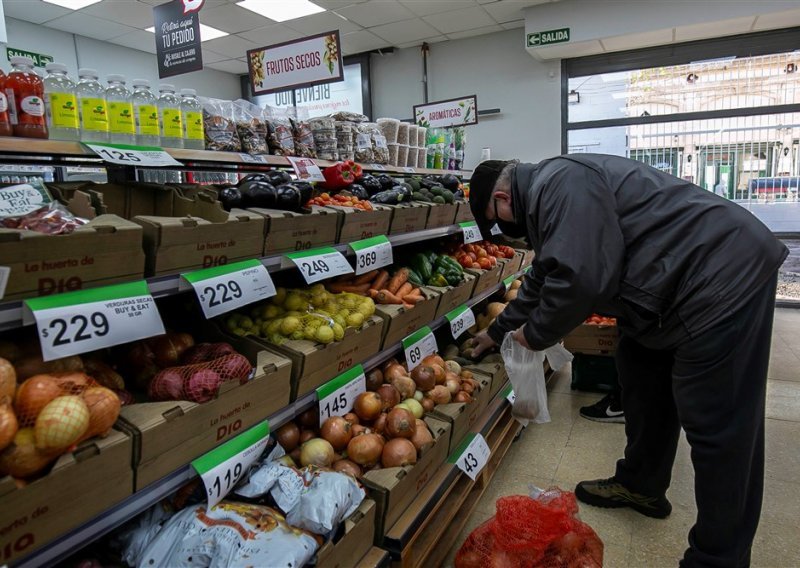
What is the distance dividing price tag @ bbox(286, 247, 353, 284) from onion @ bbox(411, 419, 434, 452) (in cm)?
71

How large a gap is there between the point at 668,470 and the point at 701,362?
0.92 metres

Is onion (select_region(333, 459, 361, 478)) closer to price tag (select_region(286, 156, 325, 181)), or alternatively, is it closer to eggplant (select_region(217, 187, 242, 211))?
eggplant (select_region(217, 187, 242, 211))

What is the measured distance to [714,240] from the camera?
5.87ft

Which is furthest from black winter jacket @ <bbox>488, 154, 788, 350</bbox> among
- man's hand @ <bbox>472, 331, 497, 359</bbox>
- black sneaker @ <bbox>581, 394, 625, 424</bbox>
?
black sneaker @ <bbox>581, 394, 625, 424</bbox>

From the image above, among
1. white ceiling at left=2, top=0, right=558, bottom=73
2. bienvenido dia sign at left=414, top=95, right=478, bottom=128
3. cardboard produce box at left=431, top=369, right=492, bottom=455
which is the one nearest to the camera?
cardboard produce box at left=431, top=369, right=492, bottom=455

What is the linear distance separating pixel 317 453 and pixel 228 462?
0.46 metres

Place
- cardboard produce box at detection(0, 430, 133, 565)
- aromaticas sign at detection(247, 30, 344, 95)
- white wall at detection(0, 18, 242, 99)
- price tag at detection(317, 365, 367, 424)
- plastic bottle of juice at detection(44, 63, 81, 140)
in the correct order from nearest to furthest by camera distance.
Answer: cardboard produce box at detection(0, 430, 133, 565), plastic bottle of juice at detection(44, 63, 81, 140), price tag at detection(317, 365, 367, 424), aromaticas sign at detection(247, 30, 344, 95), white wall at detection(0, 18, 242, 99)

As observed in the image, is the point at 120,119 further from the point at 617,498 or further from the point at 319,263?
the point at 617,498

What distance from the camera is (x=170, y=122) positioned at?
2027mm

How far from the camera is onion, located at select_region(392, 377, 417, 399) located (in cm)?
240

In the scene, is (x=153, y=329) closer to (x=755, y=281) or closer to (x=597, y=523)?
(x=755, y=281)

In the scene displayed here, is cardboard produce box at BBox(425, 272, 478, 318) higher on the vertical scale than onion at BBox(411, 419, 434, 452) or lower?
higher

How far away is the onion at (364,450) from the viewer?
194cm

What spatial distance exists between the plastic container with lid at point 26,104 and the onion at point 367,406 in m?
1.40
